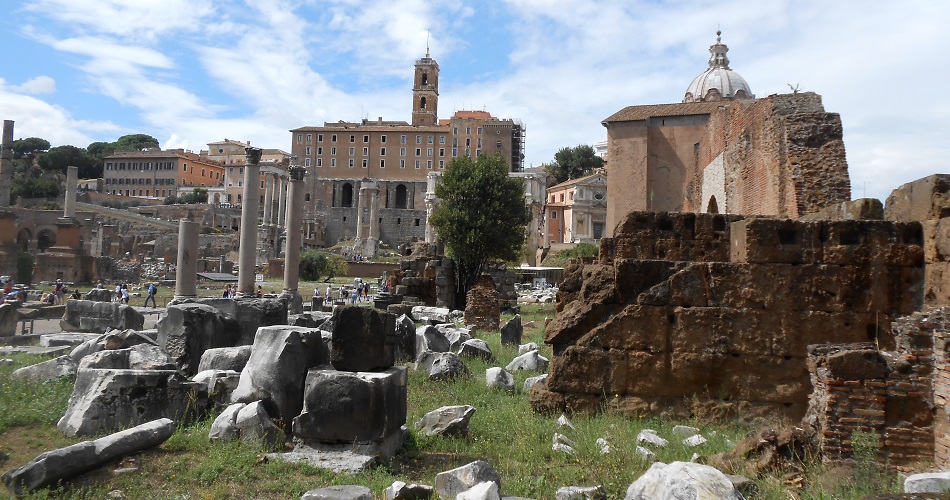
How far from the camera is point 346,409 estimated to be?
621cm

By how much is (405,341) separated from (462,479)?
756 centimetres

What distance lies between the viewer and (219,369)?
8.68m

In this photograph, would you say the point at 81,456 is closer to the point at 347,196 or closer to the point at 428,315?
the point at 428,315

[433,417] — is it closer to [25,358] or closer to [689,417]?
[689,417]

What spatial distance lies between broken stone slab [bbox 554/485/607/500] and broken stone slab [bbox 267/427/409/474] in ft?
5.91

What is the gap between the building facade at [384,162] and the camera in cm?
9669

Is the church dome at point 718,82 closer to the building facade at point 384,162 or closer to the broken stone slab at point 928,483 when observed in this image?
the building facade at point 384,162

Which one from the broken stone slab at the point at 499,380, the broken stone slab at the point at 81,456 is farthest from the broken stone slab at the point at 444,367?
the broken stone slab at the point at 81,456

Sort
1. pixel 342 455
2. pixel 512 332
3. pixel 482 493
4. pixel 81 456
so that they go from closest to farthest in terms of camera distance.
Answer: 1. pixel 482 493
2. pixel 81 456
3. pixel 342 455
4. pixel 512 332

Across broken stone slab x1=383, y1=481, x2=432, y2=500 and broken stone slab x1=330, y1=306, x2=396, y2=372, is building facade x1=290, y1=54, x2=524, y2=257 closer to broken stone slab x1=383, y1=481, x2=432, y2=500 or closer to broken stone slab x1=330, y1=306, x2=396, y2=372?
broken stone slab x1=330, y1=306, x2=396, y2=372

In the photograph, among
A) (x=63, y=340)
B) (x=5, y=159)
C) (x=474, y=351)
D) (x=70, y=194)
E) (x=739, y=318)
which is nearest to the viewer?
(x=739, y=318)

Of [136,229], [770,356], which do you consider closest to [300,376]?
[770,356]

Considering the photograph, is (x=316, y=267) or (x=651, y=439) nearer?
(x=651, y=439)

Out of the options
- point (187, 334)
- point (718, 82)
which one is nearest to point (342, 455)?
point (187, 334)
